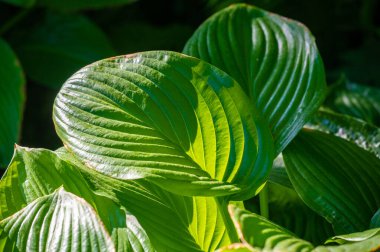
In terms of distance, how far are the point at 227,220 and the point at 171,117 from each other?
5.4 inches

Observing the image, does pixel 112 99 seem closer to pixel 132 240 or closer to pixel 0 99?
pixel 132 240

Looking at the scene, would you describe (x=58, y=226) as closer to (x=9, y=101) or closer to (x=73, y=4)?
(x=9, y=101)

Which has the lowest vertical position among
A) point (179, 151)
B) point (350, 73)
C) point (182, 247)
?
point (350, 73)

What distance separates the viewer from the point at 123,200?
2.50 ft

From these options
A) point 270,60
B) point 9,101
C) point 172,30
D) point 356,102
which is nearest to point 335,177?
point 270,60

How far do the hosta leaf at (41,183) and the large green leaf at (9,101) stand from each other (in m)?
0.57

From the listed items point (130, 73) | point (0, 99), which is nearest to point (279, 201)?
point (130, 73)

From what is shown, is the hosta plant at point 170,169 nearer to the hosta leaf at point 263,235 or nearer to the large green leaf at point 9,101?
the hosta leaf at point 263,235

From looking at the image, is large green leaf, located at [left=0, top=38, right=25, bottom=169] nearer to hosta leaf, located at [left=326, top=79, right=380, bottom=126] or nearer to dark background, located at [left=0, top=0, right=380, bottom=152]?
dark background, located at [left=0, top=0, right=380, bottom=152]

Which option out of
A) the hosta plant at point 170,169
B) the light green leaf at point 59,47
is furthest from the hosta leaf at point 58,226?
the light green leaf at point 59,47

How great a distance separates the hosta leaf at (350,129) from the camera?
940mm

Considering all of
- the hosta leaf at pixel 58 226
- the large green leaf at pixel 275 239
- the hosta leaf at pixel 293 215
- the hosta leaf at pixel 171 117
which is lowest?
the hosta leaf at pixel 293 215

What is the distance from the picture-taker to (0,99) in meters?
1.44

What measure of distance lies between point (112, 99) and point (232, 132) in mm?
147
